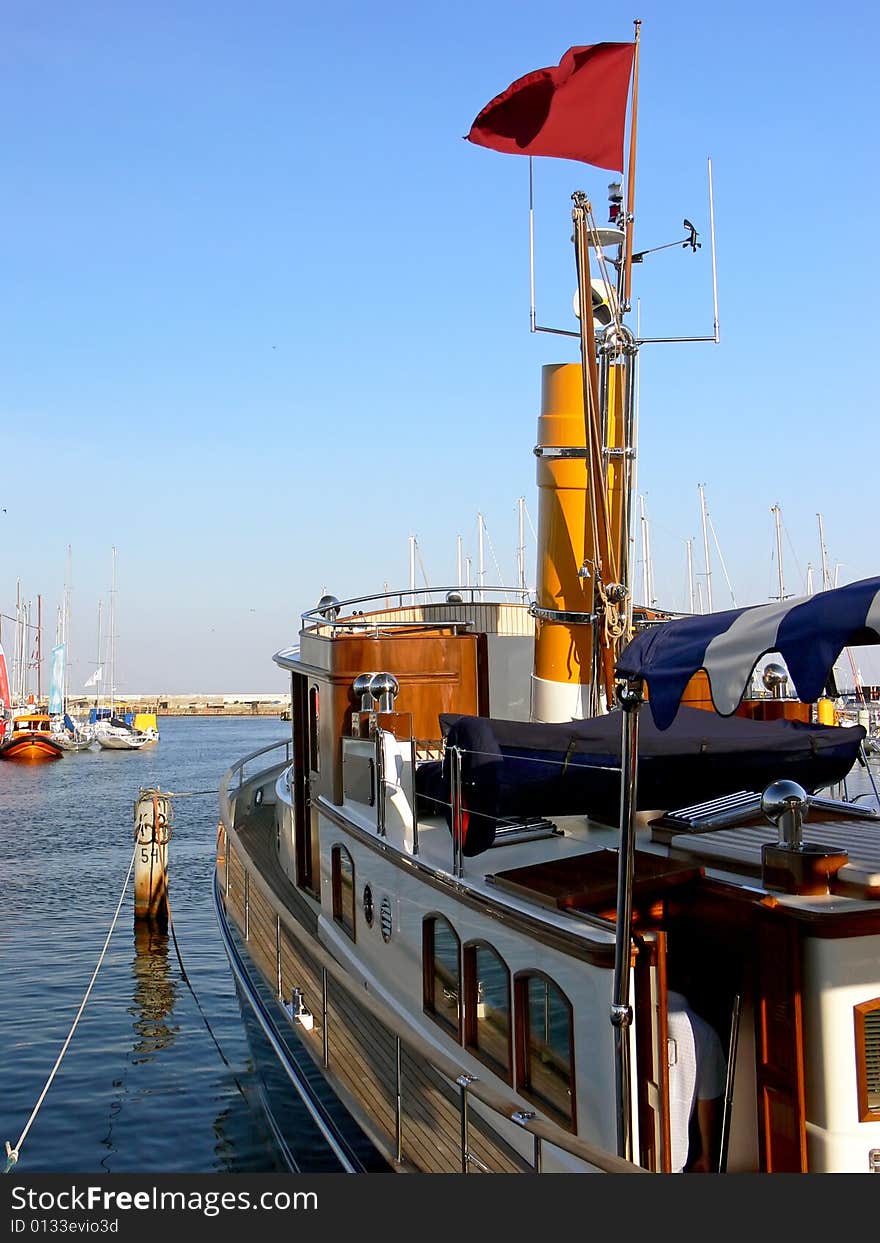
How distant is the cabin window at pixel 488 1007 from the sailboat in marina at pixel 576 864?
21 millimetres

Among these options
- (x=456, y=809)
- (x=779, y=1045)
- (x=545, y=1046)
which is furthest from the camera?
(x=456, y=809)

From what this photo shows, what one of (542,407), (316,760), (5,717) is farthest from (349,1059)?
(5,717)

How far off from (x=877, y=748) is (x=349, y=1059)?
522 cm

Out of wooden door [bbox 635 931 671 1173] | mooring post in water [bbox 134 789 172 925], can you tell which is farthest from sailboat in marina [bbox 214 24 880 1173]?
mooring post in water [bbox 134 789 172 925]

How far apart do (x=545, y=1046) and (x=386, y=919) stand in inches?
131

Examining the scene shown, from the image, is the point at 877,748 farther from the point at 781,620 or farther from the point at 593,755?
the point at 781,620

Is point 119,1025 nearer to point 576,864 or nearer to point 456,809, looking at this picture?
point 456,809

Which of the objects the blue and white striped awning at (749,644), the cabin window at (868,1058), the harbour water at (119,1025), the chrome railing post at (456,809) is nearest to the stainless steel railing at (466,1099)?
the chrome railing post at (456,809)

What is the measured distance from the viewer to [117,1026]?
18.0 meters

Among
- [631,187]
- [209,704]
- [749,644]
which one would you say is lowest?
[209,704]

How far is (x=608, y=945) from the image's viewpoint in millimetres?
6383

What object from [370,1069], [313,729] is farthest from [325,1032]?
[313,729]

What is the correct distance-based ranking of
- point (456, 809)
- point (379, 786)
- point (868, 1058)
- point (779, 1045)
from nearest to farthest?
point (868, 1058) → point (779, 1045) → point (456, 809) → point (379, 786)

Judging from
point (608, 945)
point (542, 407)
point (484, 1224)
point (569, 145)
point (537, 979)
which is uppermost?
point (569, 145)
